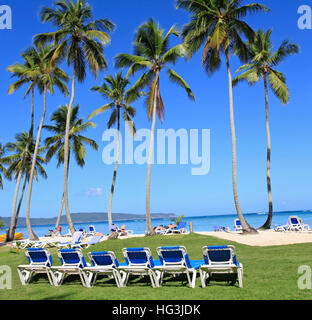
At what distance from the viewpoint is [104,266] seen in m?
7.04

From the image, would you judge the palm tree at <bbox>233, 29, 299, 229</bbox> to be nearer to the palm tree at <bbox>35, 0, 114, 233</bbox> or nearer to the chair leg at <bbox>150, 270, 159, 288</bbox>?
the palm tree at <bbox>35, 0, 114, 233</bbox>

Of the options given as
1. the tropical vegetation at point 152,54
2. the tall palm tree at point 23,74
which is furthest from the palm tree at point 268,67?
the tall palm tree at point 23,74

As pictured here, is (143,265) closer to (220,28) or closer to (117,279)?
(117,279)

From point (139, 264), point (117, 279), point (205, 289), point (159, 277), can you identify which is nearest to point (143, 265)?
point (139, 264)

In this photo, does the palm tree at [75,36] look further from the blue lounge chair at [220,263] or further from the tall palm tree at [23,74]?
the blue lounge chair at [220,263]

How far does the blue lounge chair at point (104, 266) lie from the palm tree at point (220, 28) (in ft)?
38.3

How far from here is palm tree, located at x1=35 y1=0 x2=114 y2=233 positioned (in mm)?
20391

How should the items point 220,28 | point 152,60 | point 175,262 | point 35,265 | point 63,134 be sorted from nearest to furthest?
1. point 175,262
2. point 35,265
3. point 220,28
4. point 152,60
5. point 63,134

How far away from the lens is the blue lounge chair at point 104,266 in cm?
701

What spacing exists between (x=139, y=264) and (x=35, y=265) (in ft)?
8.71

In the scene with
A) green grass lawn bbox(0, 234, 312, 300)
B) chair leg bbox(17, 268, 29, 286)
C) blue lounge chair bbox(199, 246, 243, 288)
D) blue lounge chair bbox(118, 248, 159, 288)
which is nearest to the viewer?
green grass lawn bbox(0, 234, 312, 300)

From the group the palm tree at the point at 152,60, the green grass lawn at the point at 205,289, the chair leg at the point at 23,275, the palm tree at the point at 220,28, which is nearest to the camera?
the green grass lawn at the point at 205,289

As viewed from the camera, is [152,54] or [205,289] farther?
[152,54]

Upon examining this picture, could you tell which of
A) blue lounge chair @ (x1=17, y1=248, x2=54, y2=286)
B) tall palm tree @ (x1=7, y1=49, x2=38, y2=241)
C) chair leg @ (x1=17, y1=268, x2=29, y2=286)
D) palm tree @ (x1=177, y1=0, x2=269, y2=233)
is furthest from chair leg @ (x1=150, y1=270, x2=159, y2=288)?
tall palm tree @ (x1=7, y1=49, x2=38, y2=241)
